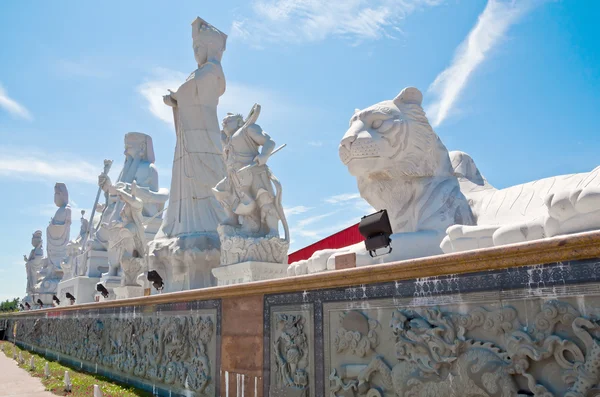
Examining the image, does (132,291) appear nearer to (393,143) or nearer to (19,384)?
(19,384)

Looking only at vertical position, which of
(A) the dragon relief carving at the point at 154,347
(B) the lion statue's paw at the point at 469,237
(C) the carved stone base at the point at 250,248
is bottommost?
(A) the dragon relief carving at the point at 154,347

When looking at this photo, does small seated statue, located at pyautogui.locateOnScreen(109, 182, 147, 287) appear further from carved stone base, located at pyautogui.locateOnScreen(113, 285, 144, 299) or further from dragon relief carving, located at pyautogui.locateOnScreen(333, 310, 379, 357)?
dragon relief carving, located at pyautogui.locateOnScreen(333, 310, 379, 357)

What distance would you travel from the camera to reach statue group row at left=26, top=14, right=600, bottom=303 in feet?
11.3

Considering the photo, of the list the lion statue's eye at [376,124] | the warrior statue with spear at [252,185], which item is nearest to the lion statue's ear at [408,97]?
the lion statue's eye at [376,124]

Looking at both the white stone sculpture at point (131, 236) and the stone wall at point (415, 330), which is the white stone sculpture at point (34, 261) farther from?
the stone wall at point (415, 330)

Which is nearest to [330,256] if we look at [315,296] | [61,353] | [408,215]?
[315,296]

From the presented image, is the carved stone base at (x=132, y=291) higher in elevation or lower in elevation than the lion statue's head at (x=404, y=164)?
lower

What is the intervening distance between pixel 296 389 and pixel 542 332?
2206 mm

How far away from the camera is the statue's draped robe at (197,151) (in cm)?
970

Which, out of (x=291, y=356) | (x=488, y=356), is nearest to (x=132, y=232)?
(x=291, y=356)

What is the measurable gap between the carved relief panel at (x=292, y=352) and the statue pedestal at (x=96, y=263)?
13.9m

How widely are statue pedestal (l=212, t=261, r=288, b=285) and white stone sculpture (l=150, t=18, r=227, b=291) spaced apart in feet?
6.04

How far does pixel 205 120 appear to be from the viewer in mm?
10195

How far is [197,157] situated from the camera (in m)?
9.95
